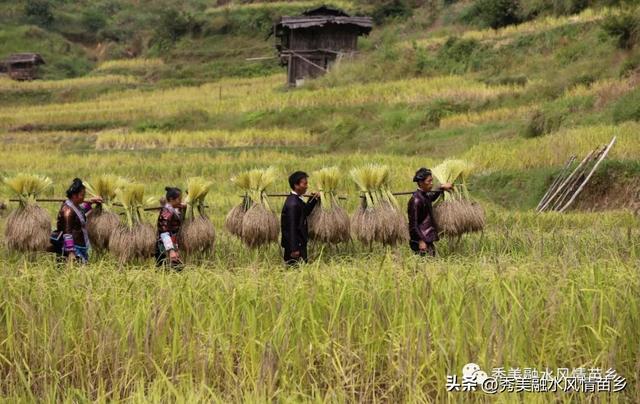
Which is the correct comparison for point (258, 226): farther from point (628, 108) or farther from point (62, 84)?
point (62, 84)

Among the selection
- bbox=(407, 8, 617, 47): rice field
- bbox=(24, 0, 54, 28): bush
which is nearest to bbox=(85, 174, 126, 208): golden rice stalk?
bbox=(407, 8, 617, 47): rice field

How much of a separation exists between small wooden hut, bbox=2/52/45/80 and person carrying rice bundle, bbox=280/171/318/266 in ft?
119

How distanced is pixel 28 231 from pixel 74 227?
0.40 m

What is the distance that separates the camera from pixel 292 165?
14570 mm

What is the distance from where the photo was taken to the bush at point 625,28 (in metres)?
17.5

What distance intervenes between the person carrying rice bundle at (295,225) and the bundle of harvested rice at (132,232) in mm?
1188

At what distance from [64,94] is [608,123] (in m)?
26.0

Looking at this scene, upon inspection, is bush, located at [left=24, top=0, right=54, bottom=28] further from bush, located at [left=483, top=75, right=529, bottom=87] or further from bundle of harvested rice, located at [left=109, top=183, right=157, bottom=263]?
bundle of harvested rice, located at [left=109, top=183, right=157, bottom=263]

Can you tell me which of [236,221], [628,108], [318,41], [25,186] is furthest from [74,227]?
[318,41]

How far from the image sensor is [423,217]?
645 cm

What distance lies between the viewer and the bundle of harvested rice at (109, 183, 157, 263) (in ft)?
20.1

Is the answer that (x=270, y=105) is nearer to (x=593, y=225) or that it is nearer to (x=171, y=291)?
(x=593, y=225)

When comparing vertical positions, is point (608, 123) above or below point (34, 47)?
below

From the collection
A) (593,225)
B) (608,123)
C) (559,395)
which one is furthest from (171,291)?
(608,123)
